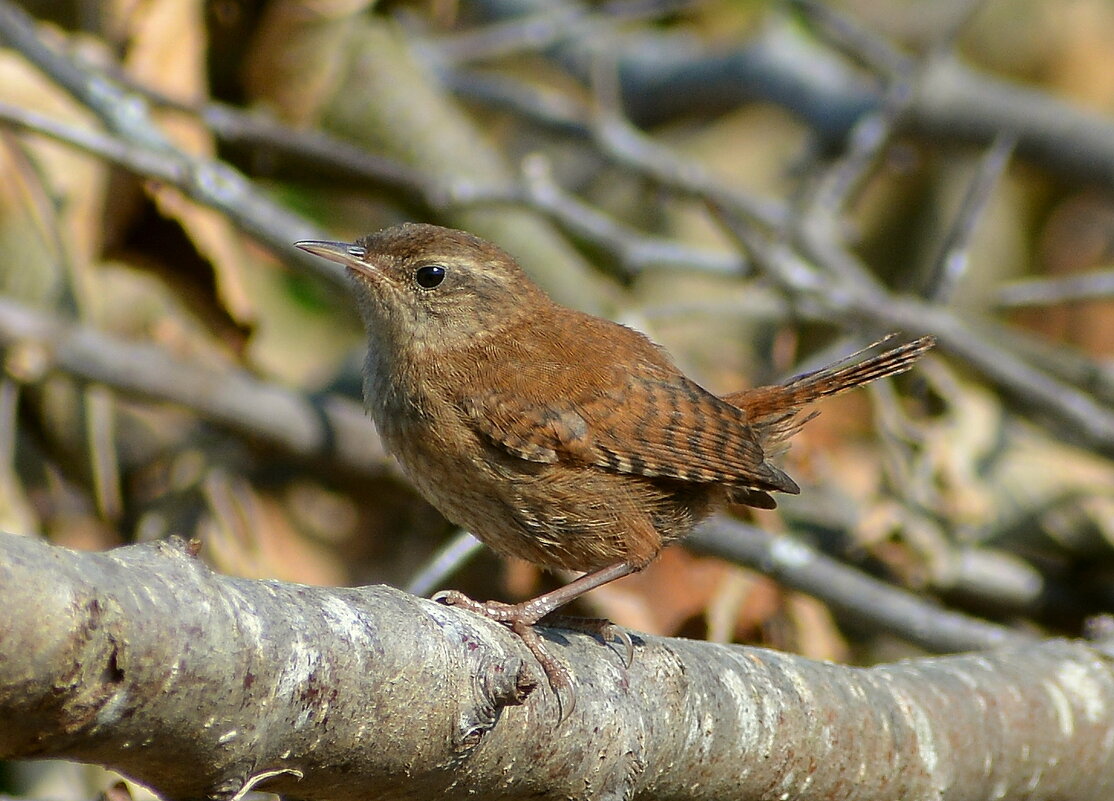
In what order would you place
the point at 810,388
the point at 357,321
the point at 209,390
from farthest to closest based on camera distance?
the point at 357,321, the point at 209,390, the point at 810,388

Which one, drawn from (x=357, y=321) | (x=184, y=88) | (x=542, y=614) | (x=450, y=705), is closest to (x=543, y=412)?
(x=542, y=614)

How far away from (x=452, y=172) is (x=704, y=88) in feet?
6.43

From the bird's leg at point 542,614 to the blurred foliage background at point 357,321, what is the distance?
126 centimetres

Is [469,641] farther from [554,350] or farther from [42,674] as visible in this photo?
[554,350]

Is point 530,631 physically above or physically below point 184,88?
below

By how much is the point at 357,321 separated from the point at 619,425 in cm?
332

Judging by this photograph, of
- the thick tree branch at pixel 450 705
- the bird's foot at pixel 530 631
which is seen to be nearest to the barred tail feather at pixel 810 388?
the thick tree branch at pixel 450 705

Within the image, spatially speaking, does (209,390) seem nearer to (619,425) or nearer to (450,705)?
(619,425)

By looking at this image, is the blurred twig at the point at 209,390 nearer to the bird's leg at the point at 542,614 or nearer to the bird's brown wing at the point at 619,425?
the bird's brown wing at the point at 619,425

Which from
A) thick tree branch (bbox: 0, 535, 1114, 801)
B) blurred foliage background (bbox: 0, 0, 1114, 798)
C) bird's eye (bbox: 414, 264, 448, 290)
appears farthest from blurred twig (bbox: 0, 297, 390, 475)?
thick tree branch (bbox: 0, 535, 1114, 801)

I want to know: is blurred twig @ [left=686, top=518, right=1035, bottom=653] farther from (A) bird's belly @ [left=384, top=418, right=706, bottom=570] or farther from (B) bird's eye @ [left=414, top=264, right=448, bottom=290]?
(B) bird's eye @ [left=414, top=264, right=448, bottom=290]

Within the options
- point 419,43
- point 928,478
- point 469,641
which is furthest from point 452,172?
point 469,641

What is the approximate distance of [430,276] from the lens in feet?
12.1

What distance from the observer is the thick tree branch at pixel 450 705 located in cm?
163
